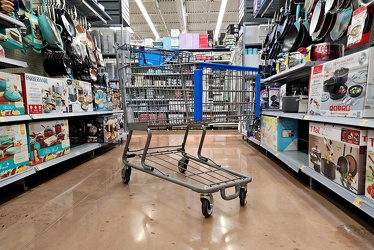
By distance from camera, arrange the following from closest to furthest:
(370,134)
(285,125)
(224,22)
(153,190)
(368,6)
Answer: (370,134)
(368,6)
(153,190)
(285,125)
(224,22)

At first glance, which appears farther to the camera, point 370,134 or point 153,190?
point 153,190

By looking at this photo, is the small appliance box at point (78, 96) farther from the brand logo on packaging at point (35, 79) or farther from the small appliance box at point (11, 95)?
the small appliance box at point (11, 95)

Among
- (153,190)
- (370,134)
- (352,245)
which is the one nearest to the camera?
(352,245)

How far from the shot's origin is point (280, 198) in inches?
61.1

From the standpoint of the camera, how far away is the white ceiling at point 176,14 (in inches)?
350

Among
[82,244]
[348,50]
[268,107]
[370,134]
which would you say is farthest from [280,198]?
[268,107]

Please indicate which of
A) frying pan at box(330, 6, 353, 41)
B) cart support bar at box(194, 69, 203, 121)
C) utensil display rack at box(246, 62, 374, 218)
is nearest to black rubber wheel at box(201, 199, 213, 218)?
cart support bar at box(194, 69, 203, 121)

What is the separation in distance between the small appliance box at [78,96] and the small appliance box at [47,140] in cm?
29

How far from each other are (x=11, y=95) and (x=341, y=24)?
104 inches

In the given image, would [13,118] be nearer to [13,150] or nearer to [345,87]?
[13,150]

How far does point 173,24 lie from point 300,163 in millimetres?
11105

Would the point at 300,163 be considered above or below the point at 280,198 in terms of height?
above

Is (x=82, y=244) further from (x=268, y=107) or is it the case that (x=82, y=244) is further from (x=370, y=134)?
(x=268, y=107)

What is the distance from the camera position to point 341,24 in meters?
1.89
